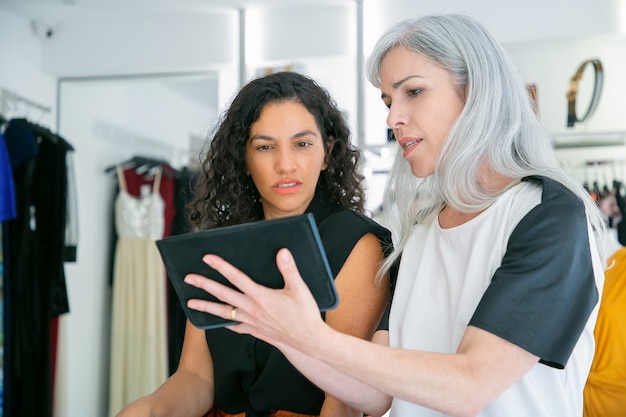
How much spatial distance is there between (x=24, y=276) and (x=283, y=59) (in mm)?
1644

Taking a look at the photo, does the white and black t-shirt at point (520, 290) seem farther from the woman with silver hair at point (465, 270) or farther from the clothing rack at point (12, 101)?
the clothing rack at point (12, 101)

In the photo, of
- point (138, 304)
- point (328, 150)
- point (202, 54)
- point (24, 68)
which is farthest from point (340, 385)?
point (24, 68)

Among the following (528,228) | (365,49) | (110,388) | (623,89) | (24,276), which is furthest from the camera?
(110,388)

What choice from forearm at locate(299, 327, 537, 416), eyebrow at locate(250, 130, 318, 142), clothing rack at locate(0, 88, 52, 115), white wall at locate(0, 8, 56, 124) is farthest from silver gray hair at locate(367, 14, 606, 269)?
white wall at locate(0, 8, 56, 124)

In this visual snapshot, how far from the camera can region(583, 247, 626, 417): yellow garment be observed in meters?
1.75

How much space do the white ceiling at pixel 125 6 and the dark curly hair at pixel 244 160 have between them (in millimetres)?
1808

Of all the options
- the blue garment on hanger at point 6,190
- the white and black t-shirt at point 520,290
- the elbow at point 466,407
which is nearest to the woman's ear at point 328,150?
the white and black t-shirt at point 520,290

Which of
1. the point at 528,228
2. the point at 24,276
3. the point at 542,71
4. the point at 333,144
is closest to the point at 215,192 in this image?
the point at 333,144

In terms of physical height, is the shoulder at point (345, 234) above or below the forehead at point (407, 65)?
below

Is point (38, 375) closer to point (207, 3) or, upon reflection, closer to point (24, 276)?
point (24, 276)

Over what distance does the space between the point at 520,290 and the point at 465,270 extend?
0.63ft

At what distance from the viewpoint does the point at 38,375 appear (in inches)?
122

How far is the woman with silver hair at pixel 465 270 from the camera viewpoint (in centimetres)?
97

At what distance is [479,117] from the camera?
1163 mm
